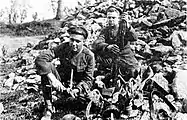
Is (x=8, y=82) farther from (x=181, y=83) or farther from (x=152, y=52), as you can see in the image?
(x=181, y=83)

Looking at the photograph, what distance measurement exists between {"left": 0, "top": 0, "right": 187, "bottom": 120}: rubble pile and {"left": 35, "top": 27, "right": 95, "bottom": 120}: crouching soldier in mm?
1026

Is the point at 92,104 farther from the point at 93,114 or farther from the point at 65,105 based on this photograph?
the point at 65,105

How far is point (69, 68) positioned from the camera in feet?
20.2

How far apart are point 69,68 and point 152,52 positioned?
275cm

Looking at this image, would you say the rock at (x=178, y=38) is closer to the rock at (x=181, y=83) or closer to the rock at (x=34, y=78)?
the rock at (x=181, y=83)

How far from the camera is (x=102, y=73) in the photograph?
751 cm

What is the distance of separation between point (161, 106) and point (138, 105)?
0.43m

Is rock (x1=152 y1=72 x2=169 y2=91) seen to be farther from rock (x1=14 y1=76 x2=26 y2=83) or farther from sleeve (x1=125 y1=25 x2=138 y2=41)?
rock (x1=14 y1=76 x2=26 y2=83)

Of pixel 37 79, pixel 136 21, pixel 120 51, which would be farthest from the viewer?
pixel 136 21

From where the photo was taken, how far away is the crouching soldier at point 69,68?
18.5 feet

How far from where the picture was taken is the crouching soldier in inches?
222

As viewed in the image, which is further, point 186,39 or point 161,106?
point 186,39

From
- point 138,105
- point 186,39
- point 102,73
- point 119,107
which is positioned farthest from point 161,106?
point 186,39

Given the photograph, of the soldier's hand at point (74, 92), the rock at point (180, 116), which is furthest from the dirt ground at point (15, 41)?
the rock at point (180, 116)
